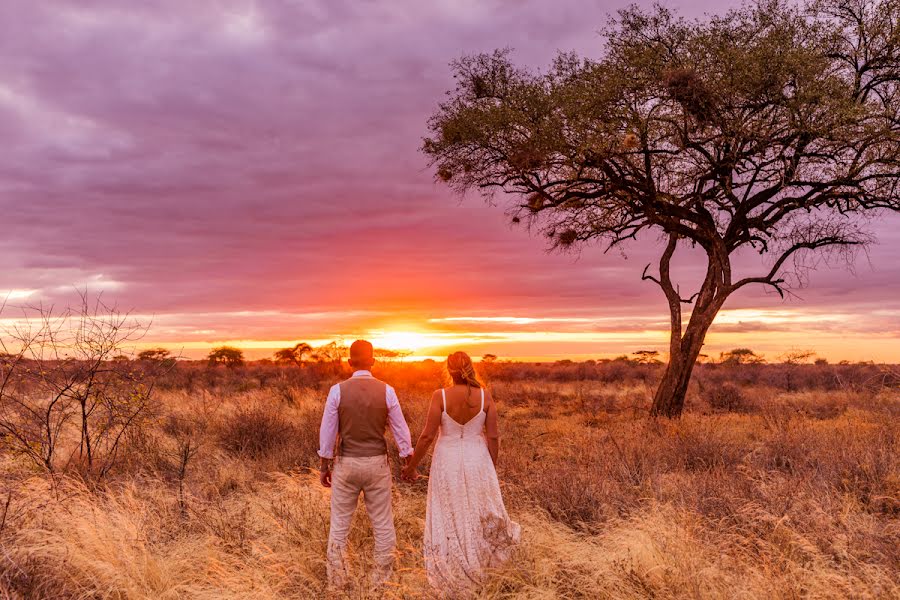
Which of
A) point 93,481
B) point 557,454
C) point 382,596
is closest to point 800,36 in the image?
point 557,454

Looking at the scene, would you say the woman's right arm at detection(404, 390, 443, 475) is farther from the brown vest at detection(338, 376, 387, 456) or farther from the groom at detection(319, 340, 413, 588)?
the brown vest at detection(338, 376, 387, 456)

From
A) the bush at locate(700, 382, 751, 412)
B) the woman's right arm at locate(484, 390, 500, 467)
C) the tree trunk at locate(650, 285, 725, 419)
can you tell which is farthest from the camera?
the bush at locate(700, 382, 751, 412)

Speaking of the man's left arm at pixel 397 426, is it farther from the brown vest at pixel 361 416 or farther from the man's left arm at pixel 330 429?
the man's left arm at pixel 330 429

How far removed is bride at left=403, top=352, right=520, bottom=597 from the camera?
18.2ft

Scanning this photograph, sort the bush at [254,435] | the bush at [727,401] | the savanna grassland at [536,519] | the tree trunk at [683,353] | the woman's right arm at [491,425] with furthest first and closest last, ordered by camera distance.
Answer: the bush at [727,401], the tree trunk at [683,353], the bush at [254,435], the woman's right arm at [491,425], the savanna grassland at [536,519]

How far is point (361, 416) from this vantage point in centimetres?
545

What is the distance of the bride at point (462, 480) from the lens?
5547 millimetres

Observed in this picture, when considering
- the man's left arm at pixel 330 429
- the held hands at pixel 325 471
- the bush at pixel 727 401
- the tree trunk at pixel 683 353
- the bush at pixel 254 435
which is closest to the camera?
the man's left arm at pixel 330 429

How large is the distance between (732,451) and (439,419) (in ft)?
21.7

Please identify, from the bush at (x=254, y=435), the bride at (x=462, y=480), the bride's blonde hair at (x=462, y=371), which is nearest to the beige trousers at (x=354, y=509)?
the bride at (x=462, y=480)

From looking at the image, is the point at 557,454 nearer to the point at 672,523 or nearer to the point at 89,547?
the point at 672,523

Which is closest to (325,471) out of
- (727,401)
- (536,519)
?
Result: (536,519)

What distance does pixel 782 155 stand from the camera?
1405 centimetres

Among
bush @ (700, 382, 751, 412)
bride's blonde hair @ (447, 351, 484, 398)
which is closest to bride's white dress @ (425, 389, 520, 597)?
bride's blonde hair @ (447, 351, 484, 398)
